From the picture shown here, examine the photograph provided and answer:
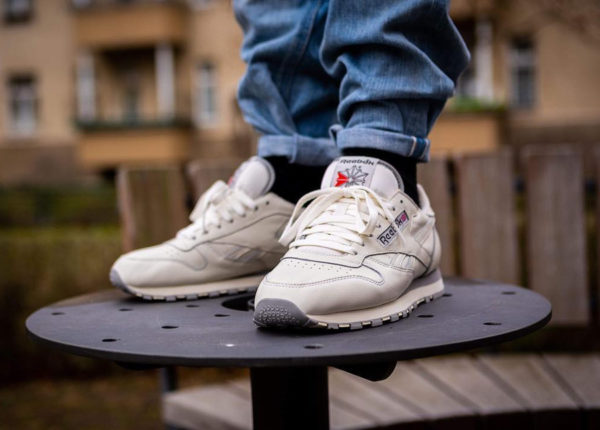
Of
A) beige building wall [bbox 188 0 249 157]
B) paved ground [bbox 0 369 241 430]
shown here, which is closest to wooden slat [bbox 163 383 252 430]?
paved ground [bbox 0 369 241 430]

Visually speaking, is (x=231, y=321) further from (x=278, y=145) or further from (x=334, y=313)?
(x=278, y=145)

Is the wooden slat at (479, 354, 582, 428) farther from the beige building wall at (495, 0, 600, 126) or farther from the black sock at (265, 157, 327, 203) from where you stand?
the beige building wall at (495, 0, 600, 126)

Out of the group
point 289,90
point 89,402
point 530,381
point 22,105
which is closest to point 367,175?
point 289,90

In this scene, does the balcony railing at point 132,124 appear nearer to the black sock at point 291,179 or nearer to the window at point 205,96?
the window at point 205,96

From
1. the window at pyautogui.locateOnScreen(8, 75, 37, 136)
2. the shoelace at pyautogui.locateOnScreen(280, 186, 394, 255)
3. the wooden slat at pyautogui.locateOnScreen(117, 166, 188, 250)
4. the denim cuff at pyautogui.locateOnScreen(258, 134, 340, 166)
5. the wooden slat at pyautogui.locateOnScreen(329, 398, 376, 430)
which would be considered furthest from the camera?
the window at pyautogui.locateOnScreen(8, 75, 37, 136)

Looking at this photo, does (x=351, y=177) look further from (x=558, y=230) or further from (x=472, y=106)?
(x=472, y=106)

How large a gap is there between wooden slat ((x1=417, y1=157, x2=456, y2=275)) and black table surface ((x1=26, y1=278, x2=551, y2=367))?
1.13m

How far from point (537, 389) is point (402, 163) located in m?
1.09

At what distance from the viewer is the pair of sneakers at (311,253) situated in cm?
112

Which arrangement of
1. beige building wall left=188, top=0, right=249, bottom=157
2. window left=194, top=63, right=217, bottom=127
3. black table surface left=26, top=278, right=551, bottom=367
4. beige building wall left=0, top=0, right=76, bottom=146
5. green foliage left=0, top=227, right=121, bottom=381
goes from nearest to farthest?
black table surface left=26, top=278, right=551, bottom=367
green foliage left=0, top=227, right=121, bottom=381
beige building wall left=188, top=0, right=249, bottom=157
window left=194, top=63, right=217, bottom=127
beige building wall left=0, top=0, right=76, bottom=146

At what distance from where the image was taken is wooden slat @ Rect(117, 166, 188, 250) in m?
2.38

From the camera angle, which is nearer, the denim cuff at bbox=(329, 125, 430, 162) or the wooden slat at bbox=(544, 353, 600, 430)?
the denim cuff at bbox=(329, 125, 430, 162)

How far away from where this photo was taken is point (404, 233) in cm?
130

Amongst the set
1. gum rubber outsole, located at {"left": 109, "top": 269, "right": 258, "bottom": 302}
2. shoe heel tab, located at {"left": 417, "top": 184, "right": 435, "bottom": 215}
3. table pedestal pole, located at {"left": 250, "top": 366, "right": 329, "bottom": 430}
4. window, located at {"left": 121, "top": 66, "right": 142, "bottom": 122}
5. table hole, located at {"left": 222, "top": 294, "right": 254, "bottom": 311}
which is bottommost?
table pedestal pole, located at {"left": 250, "top": 366, "right": 329, "bottom": 430}
